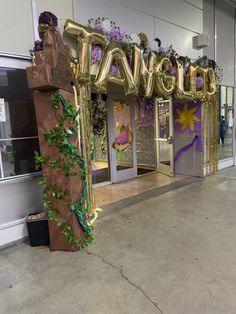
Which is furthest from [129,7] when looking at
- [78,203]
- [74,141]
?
[78,203]

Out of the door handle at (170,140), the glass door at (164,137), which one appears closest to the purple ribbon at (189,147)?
the glass door at (164,137)

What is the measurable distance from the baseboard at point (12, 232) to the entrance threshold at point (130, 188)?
1.49 meters

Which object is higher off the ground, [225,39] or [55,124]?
[225,39]

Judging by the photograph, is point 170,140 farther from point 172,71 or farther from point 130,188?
point 172,71

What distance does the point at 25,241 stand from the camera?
308cm

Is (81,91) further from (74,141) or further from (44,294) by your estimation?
(44,294)

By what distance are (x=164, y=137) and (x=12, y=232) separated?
4.43m

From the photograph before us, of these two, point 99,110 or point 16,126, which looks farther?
point 99,110

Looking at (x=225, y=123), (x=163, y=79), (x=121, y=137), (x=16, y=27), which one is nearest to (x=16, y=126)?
(x=16, y=27)

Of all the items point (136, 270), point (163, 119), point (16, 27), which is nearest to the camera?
point (136, 270)

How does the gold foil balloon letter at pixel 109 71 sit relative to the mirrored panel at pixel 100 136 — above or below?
above

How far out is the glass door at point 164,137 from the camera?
6.06 m

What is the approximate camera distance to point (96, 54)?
3.38 m

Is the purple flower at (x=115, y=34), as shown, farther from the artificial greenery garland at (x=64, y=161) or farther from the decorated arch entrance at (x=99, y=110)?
the artificial greenery garland at (x=64, y=161)
